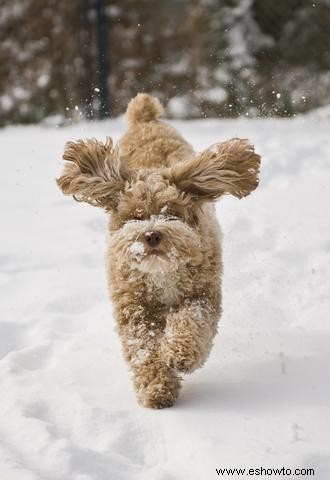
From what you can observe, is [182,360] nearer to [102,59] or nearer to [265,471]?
[265,471]

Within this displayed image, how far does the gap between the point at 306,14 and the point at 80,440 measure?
10.5 m

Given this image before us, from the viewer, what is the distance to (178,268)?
4.14 metres

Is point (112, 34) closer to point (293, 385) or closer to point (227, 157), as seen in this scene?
point (227, 157)

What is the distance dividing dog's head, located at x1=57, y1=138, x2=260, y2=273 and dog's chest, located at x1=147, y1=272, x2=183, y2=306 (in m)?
0.11

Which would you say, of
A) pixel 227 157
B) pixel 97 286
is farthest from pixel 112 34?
pixel 227 157

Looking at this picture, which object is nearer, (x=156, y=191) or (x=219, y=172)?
(x=156, y=191)

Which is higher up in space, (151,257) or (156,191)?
(156,191)

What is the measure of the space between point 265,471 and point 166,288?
1315 mm

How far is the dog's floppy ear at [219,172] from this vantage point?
4.23m

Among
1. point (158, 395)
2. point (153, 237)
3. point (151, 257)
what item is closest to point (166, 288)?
point (151, 257)

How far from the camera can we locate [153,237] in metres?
3.83

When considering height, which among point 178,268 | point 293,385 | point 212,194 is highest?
point 212,194

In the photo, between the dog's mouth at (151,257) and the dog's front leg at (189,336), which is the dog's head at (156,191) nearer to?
the dog's mouth at (151,257)

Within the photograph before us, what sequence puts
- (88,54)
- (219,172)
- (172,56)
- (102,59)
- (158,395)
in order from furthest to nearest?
(172,56), (88,54), (102,59), (219,172), (158,395)
